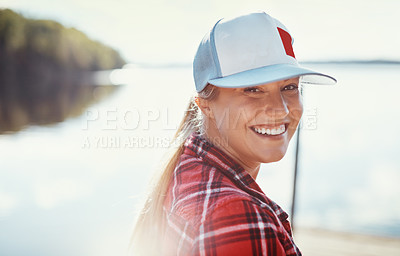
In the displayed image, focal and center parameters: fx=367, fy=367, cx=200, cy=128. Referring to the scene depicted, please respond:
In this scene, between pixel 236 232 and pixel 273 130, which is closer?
pixel 236 232

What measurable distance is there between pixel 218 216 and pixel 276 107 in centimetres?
42

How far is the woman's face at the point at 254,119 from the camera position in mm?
976

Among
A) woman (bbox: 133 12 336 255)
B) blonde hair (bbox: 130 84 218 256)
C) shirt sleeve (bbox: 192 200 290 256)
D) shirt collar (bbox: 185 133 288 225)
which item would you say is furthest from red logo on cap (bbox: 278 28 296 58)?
shirt sleeve (bbox: 192 200 290 256)

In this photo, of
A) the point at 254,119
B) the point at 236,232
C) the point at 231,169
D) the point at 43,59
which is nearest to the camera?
the point at 236,232

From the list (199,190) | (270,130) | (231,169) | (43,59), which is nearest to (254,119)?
(270,130)

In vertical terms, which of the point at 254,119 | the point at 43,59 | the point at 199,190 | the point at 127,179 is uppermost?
the point at 43,59

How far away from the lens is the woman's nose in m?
0.98

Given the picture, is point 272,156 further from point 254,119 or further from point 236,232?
point 236,232

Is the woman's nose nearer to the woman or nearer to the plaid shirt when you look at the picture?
the woman

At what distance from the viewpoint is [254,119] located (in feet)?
3.22

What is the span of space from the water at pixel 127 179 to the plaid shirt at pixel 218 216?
0.91 ft

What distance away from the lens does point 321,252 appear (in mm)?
2584

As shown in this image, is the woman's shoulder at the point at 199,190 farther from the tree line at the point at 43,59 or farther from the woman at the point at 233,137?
the tree line at the point at 43,59

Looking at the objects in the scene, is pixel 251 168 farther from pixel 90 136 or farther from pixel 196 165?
pixel 90 136
